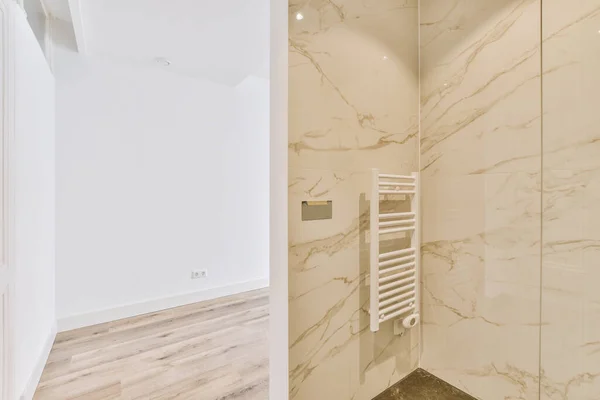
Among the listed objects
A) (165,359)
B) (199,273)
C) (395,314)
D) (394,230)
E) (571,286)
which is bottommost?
(165,359)

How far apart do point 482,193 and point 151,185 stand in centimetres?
304

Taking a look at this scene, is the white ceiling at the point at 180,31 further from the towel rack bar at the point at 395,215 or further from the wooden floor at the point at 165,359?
the wooden floor at the point at 165,359

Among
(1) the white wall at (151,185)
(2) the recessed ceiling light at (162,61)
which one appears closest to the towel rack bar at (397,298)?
(1) the white wall at (151,185)

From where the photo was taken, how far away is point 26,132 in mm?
1824

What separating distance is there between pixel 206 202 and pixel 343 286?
2.52 meters

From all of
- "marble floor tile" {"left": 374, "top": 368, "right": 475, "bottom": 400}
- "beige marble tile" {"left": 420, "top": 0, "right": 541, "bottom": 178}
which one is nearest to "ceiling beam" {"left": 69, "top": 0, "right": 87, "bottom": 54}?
"beige marble tile" {"left": 420, "top": 0, "right": 541, "bottom": 178}

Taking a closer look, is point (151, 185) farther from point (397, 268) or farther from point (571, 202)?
point (571, 202)

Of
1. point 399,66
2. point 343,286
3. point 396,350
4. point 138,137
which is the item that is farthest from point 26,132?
point 396,350

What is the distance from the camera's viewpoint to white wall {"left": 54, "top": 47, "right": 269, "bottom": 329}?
2.79 metres

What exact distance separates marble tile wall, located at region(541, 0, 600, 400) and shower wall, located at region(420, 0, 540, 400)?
0.14 ft

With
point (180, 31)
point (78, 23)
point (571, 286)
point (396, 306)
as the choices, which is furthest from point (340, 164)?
point (78, 23)

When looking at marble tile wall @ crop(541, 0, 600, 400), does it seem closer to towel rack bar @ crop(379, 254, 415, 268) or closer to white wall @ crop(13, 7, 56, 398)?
towel rack bar @ crop(379, 254, 415, 268)

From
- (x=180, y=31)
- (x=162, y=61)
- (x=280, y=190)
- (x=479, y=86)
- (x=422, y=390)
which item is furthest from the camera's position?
(x=162, y=61)

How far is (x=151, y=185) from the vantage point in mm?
3174
